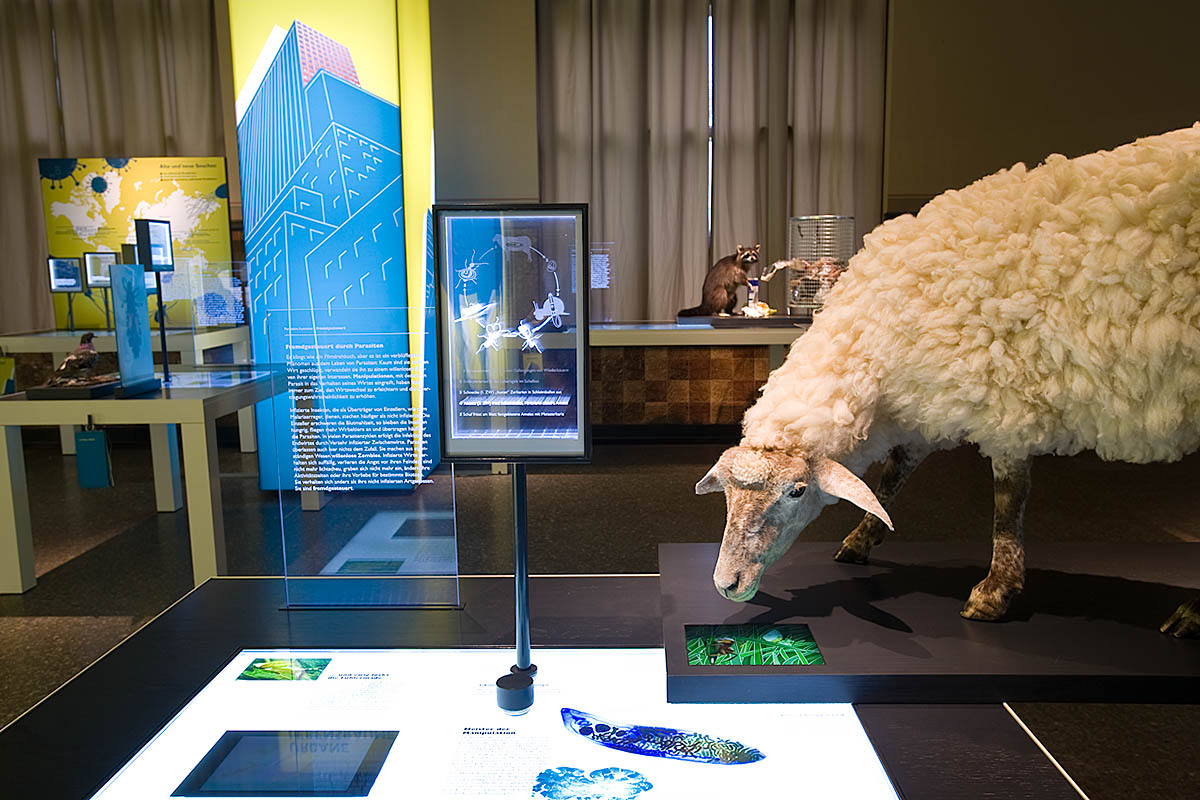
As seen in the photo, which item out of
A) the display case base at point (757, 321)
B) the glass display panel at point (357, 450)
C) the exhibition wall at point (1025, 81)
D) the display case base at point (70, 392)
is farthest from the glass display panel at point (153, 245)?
the exhibition wall at point (1025, 81)

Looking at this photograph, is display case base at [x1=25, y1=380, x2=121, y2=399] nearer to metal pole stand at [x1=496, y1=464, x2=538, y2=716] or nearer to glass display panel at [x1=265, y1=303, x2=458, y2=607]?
glass display panel at [x1=265, y1=303, x2=458, y2=607]

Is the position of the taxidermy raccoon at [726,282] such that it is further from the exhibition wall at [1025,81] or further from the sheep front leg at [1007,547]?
the sheep front leg at [1007,547]

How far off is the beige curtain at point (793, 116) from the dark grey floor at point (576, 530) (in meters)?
2.08

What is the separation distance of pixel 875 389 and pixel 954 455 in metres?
4.14

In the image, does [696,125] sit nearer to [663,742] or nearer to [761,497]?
[761,497]

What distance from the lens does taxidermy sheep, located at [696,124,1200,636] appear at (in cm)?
146

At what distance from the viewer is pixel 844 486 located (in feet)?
4.97

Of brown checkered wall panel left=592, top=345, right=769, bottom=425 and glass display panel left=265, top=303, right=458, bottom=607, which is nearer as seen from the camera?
glass display panel left=265, top=303, right=458, bottom=607

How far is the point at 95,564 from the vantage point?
3.45 metres

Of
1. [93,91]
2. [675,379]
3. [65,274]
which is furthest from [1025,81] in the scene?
[93,91]

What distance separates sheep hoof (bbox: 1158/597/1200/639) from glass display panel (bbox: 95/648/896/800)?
730 millimetres

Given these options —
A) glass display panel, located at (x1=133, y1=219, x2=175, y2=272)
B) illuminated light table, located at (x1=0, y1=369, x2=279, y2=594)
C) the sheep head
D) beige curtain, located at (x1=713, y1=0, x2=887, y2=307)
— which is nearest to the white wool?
the sheep head

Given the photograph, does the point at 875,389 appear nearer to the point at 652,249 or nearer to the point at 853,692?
the point at 853,692

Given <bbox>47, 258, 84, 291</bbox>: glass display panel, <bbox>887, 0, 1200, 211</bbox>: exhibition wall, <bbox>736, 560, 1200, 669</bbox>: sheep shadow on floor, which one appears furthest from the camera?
<bbox>887, 0, 1200, 211</bbox>: exhibition wall
